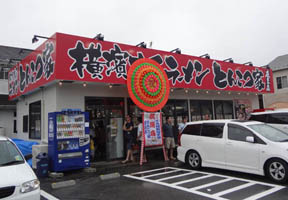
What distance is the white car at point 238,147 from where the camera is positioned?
6230 millimetres

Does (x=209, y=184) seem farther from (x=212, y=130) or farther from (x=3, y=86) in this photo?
(x=3, y=86)

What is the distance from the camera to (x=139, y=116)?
35.8 feet

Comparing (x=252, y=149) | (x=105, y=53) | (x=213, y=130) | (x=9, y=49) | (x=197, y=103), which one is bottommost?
(x=252, y=149)

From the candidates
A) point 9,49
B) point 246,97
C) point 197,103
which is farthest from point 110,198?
point 9,49

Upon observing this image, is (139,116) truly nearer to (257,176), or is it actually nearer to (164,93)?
(164,93)

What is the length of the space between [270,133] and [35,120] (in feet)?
33.1

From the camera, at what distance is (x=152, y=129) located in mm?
9602

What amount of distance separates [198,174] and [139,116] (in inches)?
169

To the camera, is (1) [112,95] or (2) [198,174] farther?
(1) [112,95]

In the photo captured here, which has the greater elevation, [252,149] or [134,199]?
[252,149]

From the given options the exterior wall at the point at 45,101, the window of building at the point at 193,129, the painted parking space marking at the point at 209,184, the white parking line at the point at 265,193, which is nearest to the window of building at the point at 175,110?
the window of building at the point at 193,129

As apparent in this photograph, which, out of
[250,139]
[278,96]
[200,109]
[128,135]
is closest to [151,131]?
[128,135]

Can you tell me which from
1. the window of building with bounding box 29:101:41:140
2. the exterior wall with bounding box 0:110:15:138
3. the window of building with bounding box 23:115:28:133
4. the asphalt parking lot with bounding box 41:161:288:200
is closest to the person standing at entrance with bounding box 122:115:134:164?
the asphalt parking lot with bounding box 41:161:288:200

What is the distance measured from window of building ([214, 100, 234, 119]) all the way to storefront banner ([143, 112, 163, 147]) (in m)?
5.54
